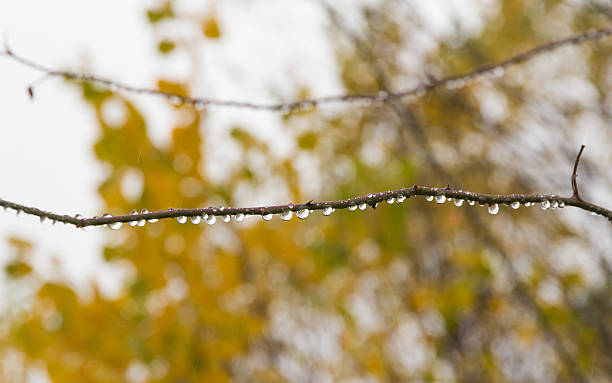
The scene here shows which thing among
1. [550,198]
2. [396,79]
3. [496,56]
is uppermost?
[496,56]

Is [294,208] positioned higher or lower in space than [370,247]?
lower

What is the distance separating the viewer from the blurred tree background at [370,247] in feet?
4.06

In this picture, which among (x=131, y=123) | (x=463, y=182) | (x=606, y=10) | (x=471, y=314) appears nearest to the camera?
(x=131, y=123)

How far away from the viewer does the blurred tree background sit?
4.06ft

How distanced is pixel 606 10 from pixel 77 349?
1566 mm

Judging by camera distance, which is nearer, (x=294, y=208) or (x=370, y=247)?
(x=294, y=208)

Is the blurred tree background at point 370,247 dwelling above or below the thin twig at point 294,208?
above

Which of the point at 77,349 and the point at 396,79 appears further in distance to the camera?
the point at 396,79

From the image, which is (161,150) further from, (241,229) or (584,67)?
(584,67)

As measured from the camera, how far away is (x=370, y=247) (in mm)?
1767

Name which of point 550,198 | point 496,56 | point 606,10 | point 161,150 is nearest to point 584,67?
point 496,56

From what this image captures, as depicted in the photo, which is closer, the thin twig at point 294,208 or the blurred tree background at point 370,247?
the thin twig at point 294,208

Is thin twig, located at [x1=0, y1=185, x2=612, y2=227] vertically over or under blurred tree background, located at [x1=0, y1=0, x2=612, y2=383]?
under

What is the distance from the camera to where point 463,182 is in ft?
7.29
